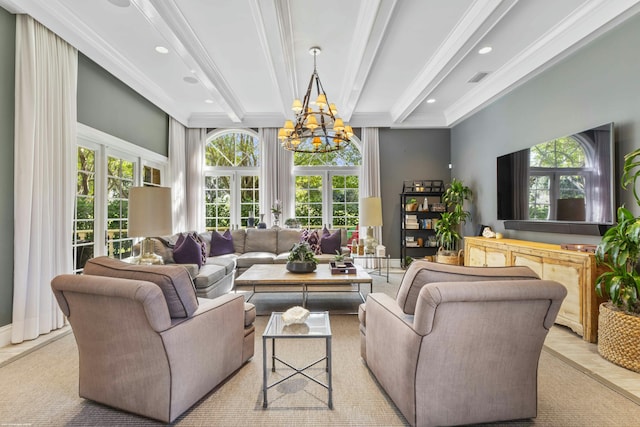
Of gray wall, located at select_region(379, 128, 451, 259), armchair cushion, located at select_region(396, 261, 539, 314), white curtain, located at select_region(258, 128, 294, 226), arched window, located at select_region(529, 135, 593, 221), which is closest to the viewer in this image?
armchair cushion, located at select_region(396, 261, 539, 314)

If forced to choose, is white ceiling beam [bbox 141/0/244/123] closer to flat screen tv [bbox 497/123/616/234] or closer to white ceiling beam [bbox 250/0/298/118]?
white ceiling beam [bbox 250/0/298/118]

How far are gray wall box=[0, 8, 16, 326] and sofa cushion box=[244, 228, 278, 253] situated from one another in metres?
3.08

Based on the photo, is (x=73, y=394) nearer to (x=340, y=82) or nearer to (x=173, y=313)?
(x=173, y=313)

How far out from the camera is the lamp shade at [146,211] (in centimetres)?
267

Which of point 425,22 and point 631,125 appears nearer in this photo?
point 631,125

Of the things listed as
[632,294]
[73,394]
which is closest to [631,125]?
[632,294]

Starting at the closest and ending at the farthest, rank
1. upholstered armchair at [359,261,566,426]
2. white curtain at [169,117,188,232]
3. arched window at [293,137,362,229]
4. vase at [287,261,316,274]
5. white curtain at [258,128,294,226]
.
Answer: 1. upholstered armchair at [359,261,566,426]
2. vase at [287,261,316,274]
3. white curtain at [169,117,188,232]
4. white curtain at [258,128,294,226]
5. arched window at [293,137,362,229]

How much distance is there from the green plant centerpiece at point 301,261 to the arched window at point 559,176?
273 centimetres

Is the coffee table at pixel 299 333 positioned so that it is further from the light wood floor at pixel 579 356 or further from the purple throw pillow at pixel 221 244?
the purple throw pillow at pixel 221 244

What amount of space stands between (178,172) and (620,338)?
6230 millimetres

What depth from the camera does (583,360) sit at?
242cm

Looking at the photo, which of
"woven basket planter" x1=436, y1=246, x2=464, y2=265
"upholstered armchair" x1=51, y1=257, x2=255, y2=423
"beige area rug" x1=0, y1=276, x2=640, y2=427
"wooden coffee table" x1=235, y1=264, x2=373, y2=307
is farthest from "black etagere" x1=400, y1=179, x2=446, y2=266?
"upholstered armchair" x1=51, y1=257, x2=255, y2=423

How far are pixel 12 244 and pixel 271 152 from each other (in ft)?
13.6

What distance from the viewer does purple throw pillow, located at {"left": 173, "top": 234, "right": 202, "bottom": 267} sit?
12.6 ft
